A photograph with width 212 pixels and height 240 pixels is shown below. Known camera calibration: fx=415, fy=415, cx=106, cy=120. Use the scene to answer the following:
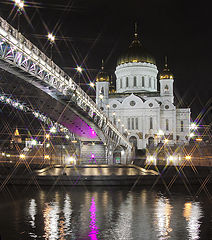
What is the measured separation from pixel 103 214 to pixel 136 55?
286ft

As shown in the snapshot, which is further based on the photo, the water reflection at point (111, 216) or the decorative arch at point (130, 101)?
the decorative arch at point (130, 101)

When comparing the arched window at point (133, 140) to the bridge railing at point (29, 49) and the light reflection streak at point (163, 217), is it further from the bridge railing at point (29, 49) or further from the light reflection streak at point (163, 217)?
the light reflection streak at point (163, 217)

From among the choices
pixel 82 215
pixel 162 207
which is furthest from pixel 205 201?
pixel 82 215

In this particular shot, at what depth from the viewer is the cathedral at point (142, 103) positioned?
95.1m

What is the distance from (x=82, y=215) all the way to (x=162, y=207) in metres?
4.85

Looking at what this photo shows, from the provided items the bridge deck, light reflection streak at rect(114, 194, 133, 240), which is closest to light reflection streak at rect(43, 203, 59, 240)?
light reflection streak at rect(114, 194, 133, 240)

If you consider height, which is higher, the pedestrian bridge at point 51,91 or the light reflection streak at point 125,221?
the pedestrian bridge at point 51,91

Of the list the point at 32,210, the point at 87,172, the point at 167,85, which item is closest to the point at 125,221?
the point at 32,210

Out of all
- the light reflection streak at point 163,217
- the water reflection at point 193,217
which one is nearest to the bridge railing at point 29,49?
the light reflection streak at point 163,217

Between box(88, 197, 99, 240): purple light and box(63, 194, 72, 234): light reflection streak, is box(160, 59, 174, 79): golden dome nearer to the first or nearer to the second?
box(63, 194, 72, 234): light reflection streak

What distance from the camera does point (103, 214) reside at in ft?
64.4

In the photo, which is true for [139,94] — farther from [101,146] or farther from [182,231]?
[182,231]

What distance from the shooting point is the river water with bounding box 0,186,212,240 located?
15.2 metres

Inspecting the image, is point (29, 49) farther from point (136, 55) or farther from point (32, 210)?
point (136, 55)
